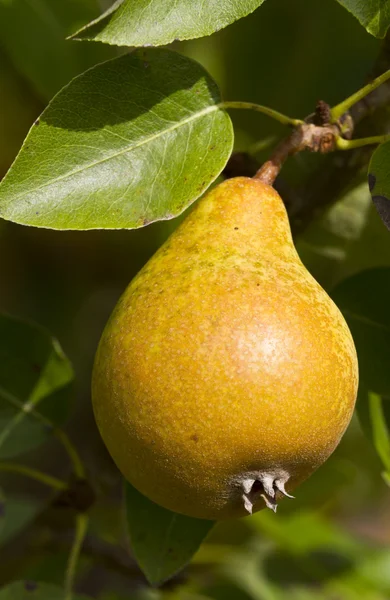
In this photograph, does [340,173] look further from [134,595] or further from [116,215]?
[134,595]

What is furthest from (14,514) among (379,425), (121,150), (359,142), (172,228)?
(359,142)

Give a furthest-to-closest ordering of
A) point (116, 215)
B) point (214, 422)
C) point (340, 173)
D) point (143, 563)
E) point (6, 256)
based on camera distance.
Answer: point (6, 256)
point (340, 173)
point (143, 563)
point (116, 215)
point (214, 422)

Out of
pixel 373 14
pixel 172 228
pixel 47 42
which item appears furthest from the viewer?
pixel 172 228

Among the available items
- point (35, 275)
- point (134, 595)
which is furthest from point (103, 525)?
point (35, 275)

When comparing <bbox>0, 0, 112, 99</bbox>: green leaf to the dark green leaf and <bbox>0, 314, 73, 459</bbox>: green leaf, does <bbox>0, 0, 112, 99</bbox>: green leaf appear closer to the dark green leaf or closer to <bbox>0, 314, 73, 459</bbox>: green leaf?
<bbox>0, 314, 73, 459</bbox>: green leaf

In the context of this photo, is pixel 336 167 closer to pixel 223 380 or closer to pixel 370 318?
pixel 370 318
